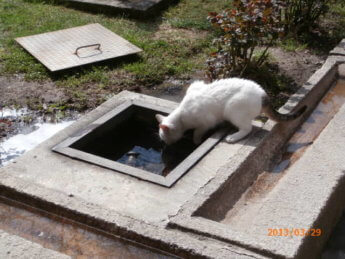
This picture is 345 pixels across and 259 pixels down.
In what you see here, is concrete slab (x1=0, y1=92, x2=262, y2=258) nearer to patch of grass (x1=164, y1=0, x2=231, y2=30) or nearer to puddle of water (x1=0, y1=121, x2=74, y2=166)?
puddle of water (x1=0, y1=121, x2=74, y2=166)

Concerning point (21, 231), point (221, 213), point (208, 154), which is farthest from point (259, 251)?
point (21, 231)

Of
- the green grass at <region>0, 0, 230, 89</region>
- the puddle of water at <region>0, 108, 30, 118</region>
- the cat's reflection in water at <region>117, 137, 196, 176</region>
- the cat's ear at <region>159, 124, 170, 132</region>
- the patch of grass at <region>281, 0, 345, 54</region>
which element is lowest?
the puddle of water at <region>0, 108, 30, 118</region>

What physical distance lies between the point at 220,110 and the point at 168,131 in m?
0.62

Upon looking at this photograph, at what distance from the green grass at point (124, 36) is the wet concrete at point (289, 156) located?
2176mm

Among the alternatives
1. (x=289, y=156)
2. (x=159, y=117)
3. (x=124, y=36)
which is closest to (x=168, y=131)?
(x=159, y=117)

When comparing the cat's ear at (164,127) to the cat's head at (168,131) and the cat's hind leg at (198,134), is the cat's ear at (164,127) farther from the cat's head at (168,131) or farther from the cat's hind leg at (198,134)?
the cat's hind leg at (198,134)

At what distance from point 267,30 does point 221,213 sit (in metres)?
3.04

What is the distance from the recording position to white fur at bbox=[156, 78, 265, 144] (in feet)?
15.7

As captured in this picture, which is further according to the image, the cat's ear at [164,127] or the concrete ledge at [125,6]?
the concrete ledge at [125,6]

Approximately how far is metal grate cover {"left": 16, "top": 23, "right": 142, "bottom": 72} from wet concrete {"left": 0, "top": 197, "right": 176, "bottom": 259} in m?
3.23

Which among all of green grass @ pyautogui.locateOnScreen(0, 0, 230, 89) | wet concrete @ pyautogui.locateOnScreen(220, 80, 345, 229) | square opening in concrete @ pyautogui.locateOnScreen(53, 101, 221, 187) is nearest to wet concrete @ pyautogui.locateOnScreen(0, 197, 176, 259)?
square opening in concrete @ pyautogui.locateOnScreen(53, 101, 221, 187)

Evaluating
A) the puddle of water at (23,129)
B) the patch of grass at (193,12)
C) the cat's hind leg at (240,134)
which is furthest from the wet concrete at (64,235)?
the patch of grass at (193,12)

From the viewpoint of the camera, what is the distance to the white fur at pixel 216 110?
479cm

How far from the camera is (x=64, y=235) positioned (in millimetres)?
3855
